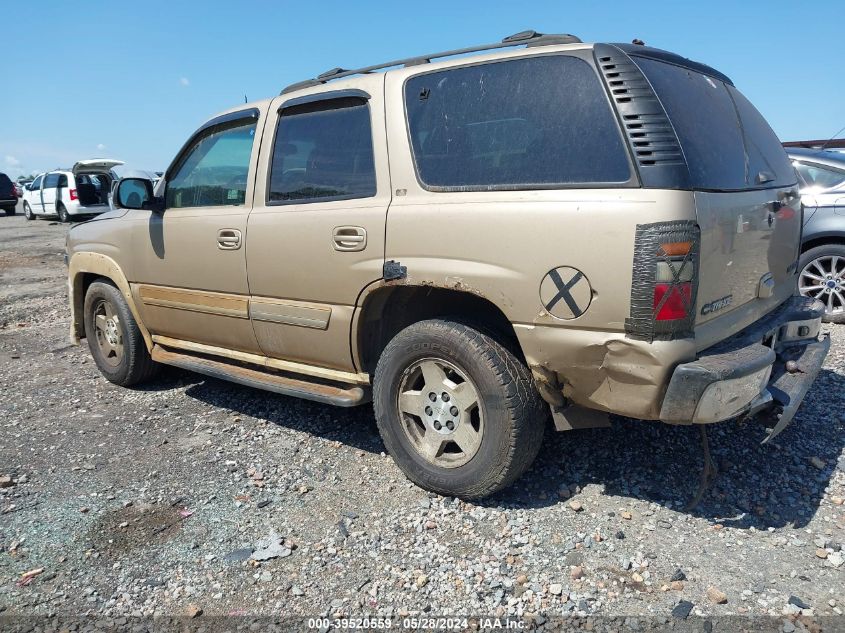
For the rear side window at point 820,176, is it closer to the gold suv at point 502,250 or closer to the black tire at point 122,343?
the gold suv at point 502,250

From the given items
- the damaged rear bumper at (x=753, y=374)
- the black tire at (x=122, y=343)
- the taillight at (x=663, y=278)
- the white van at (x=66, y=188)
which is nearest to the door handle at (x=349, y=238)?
the taillight at (x=663, y=278)

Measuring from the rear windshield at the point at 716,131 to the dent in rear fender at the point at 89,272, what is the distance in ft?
12.6

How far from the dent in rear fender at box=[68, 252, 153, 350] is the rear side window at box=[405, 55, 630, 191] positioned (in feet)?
8.98

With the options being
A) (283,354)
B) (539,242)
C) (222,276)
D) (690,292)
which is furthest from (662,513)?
(222,276)

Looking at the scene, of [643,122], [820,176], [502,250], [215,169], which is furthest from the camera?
[820,176]

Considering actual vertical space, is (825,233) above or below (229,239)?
below

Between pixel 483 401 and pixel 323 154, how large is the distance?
1703 millimetres

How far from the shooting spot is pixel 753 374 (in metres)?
2.66

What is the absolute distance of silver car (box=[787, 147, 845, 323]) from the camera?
6.18 metres

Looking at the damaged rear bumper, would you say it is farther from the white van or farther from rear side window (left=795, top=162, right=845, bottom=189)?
the white van

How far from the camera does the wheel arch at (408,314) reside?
125 inches

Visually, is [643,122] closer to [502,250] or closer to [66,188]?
[502,250]

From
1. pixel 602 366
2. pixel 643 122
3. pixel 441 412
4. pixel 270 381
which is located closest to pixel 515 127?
pixel 643 122

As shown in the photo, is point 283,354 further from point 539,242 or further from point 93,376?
point 93,376
